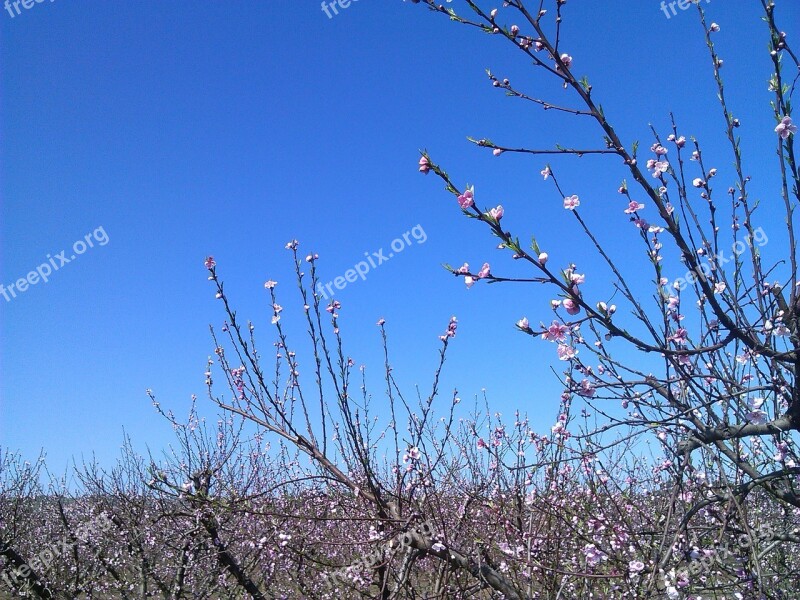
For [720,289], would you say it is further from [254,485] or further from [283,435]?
[254,485]

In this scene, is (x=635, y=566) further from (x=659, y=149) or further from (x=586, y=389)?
(x=659, y=149)

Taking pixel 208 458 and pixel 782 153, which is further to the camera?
pixel 208 458

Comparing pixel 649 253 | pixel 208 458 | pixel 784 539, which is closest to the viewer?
pixel 649 253

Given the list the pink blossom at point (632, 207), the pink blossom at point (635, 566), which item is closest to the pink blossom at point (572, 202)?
the pink blossom at point (632, 207)

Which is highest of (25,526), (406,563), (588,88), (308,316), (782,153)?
(25,526)

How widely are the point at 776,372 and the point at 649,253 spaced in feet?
3.71

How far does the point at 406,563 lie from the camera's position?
3248 millimetres

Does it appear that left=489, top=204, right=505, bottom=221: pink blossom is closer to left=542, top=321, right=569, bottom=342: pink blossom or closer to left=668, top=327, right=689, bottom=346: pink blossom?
left=542, top=321, right=569, bottom=342: pink blossom

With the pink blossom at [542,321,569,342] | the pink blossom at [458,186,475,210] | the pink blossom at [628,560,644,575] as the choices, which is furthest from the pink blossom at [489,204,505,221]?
the pink blossom at [628,560,644,575]

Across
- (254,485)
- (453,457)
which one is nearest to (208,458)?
(254,485)

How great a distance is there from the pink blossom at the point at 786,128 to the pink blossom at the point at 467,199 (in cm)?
126

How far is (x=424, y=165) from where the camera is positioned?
204 centimetres

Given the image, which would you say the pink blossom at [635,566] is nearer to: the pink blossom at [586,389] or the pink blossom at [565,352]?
the pink blossom at [586,389]

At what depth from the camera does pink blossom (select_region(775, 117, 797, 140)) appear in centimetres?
209
